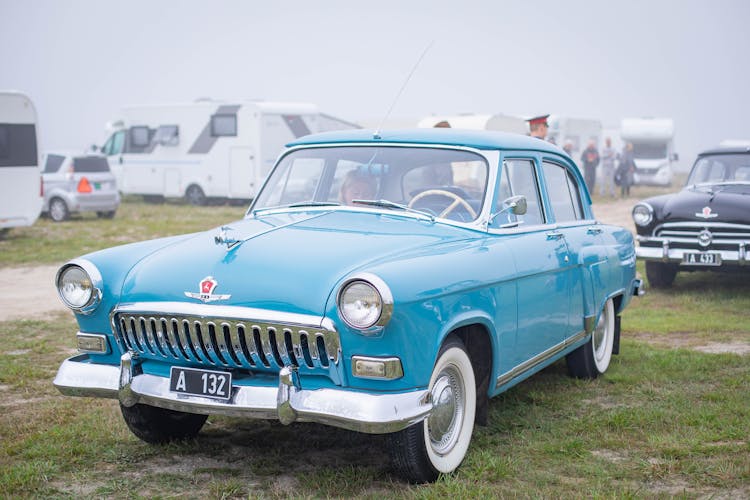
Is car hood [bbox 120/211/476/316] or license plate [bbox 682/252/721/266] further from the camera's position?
license plate [bbox 682/252/721/266]

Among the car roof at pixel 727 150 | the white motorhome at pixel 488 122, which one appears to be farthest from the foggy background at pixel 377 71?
the car roof at pixel 727 150

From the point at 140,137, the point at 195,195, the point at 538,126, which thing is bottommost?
the point at 195,195

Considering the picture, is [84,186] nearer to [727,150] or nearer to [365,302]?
[727,150]

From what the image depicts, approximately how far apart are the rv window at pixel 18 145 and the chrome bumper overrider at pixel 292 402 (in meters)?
12.6

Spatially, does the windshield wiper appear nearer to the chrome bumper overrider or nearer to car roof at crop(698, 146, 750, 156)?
the chrome bumper overrider

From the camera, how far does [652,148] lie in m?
34.6

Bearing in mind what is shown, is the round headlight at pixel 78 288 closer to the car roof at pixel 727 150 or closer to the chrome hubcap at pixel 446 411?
the chrome hubcap at pixel 446 411

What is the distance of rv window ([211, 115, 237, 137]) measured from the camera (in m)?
24.5

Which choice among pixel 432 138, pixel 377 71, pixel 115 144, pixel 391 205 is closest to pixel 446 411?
pixel 391 205

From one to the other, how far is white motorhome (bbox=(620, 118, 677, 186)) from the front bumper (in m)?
24.0

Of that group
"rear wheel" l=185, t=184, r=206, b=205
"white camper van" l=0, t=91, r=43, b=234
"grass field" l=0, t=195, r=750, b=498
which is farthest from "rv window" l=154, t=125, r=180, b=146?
"grass field" l=0, t=195, r=750, b=498

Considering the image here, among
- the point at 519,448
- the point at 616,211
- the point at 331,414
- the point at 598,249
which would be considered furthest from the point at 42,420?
the point at 616,211

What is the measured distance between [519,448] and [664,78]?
13492 centimetres

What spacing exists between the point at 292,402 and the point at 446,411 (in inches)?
33.2
